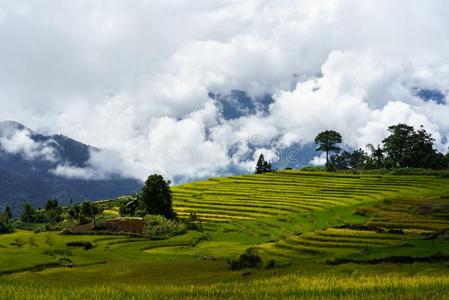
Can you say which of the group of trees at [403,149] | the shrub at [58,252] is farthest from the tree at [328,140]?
the shrub at [58,252]

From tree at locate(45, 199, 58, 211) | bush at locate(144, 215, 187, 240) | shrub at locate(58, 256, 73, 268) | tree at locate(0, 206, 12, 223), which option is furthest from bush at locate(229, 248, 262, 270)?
tree at locate(45, 199, 58, 211)

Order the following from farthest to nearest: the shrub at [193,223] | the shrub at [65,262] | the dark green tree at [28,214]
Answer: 1. the dark green tree at [28,214]
2. the shrub at [193,223]
3. the shrub at [65,262]

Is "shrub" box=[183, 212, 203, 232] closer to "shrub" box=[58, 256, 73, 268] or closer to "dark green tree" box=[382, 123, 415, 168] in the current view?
"shrub" box=[58, 256, 73, 268]

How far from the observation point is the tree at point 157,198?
94.4 m

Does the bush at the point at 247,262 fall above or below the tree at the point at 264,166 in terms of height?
below

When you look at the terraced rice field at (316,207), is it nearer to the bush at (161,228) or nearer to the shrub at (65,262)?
the bush at (161,228)

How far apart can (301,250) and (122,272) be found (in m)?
17.6

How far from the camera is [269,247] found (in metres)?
57.0

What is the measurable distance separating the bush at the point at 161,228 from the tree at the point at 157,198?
266 inches

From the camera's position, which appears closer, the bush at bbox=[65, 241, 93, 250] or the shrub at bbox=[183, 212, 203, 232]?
the bush at bbox=[65, 241, 93, 250]

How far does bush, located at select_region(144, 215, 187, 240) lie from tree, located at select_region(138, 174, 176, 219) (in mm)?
6756

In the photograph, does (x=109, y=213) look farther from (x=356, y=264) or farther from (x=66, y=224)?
(x=356, y=264)

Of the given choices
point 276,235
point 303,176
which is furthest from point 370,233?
point 303,176

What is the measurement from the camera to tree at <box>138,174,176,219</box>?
3718 inches
